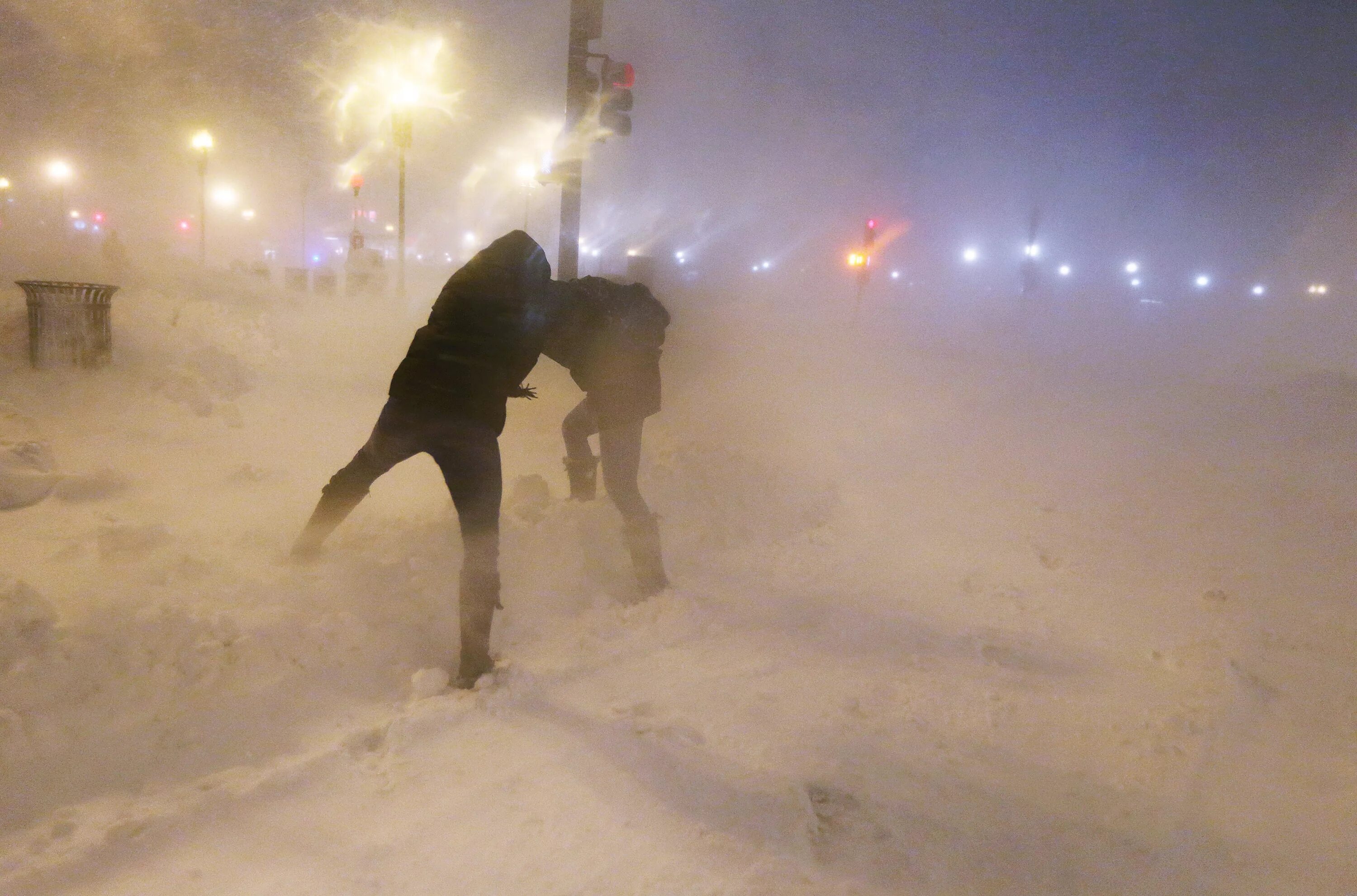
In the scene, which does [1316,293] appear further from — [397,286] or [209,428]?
[209,428]

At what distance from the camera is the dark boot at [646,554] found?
176 inches

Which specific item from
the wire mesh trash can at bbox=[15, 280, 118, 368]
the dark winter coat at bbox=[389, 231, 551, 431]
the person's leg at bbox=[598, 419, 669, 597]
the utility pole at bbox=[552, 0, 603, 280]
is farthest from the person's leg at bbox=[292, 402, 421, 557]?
the wire mesh trash can at bbox=[15, 280, 118, 368]

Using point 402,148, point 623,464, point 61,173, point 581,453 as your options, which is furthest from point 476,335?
point 61,173

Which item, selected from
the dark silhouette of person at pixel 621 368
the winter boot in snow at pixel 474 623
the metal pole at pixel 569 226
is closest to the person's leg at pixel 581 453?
the dark silhouette of person at pixel 621 368

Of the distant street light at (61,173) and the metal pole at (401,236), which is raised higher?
the distant street light at (61,173)

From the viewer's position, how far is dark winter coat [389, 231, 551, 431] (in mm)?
3385

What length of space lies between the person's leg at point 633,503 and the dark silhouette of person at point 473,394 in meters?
0.88

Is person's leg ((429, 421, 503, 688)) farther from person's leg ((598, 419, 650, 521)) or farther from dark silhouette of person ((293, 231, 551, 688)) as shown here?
person's leg ((598, 419, 650, 521))

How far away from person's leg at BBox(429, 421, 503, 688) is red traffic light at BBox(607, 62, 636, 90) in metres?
6.16

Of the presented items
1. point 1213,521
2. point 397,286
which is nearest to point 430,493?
point 1213,521

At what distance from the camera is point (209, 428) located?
21.7ft

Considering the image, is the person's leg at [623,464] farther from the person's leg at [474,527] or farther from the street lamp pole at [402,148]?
the street lamp pole at [402,148]

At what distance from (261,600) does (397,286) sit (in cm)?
1732

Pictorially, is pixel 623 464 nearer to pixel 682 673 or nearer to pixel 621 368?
pixel 621 368
